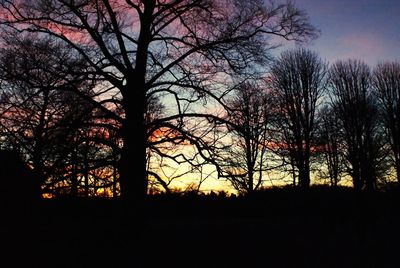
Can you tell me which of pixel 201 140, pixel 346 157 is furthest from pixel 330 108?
pixel 201 140

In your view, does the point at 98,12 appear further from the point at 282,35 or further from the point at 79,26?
the point at 282,35

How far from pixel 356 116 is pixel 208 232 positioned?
2274 cm

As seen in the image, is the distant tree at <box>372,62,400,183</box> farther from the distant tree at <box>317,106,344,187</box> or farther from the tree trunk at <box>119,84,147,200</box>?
the tree trunk at <box>119,84,147,200</box>

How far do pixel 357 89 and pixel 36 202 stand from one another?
28159 mm

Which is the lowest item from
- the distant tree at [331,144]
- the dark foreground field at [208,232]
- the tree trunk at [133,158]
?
the dark foreground field at [208,232]

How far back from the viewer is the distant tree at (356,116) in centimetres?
3156

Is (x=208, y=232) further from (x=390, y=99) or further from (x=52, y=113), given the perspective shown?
(x=390, y=99)

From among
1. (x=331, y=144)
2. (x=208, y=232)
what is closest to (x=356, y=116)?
(x=331, y=144)

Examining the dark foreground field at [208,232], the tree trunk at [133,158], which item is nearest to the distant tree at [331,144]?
the dark foreground field at [208,232]

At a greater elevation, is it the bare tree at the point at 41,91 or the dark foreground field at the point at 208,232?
the bare tree at the point at 41,91

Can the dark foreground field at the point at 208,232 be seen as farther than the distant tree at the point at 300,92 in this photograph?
No

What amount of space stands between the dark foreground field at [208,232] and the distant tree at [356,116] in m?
15.8

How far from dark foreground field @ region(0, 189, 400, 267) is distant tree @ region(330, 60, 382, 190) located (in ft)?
51.9

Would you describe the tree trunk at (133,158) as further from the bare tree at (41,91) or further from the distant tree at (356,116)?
the distant tree at (356,116)
